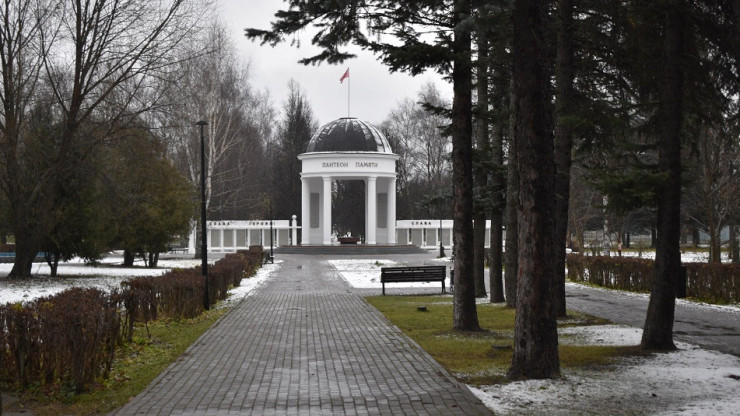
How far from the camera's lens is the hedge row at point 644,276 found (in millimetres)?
18875

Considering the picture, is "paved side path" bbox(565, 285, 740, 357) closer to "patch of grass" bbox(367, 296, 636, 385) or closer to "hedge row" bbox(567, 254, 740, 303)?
"hedge row" bbox(567, 254, 740, 303)

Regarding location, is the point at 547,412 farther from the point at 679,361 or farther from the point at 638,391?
the point at 679,361

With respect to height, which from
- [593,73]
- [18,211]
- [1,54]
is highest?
[1,54]

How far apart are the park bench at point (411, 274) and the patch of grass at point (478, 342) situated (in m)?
3.95

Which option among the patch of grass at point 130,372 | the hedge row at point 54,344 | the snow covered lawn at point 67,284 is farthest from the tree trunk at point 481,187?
the hedge row at point 54,344

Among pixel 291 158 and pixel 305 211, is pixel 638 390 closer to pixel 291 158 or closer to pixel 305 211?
pixel 305 211

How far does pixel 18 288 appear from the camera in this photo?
73.8 feet

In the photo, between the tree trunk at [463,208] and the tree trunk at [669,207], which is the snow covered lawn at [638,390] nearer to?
the tree trunk at [669,207]

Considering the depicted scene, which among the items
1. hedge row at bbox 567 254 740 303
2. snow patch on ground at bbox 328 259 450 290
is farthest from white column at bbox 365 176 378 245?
hedge row at bbox 567 254 740 303

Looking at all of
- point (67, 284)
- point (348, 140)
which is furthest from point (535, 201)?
point (348, 140)

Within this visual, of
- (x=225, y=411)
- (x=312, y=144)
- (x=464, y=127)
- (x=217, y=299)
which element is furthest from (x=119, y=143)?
(x=312, y=144)

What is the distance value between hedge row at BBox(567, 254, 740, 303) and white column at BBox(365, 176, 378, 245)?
29.3 meters

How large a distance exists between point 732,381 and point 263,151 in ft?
239

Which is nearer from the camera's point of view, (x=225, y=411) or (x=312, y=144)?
(x=225, y=411)
